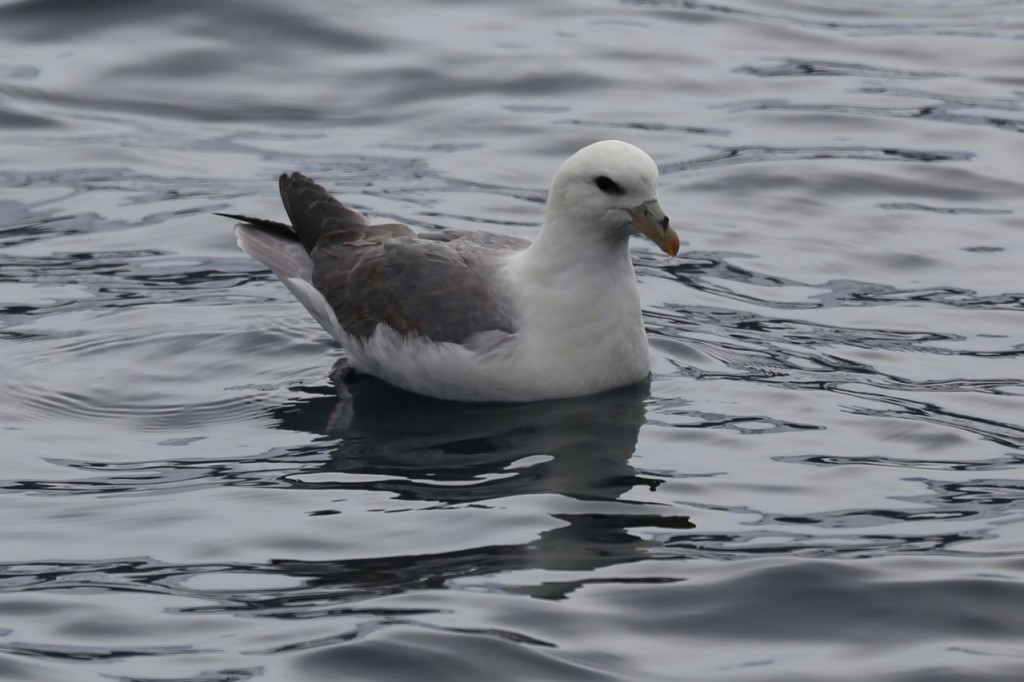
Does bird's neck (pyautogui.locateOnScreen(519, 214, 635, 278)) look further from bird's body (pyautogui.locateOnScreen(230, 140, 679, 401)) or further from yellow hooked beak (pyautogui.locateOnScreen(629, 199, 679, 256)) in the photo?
yellow hooked beak (pyautogui.locateOnScreen(629, 199, 679, 256))

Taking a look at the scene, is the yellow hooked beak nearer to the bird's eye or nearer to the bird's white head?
the bird's white head

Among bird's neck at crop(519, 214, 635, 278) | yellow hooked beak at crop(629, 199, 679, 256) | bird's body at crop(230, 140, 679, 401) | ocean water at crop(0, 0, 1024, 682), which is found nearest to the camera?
Result: ocean water at crop(0, 0, 1024, 682)

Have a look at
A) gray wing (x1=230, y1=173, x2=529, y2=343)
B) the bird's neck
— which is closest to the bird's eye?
the bird's neck

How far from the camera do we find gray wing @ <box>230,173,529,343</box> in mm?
8523

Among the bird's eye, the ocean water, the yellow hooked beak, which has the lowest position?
the ocean water

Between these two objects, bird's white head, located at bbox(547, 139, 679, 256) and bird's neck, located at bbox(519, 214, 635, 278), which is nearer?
bird's white head, located at bbox(547, 139, 679, 256)

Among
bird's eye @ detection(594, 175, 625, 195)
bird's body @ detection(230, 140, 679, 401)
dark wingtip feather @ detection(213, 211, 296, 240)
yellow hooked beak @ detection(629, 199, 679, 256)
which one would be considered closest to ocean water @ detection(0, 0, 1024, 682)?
bird's body @ detection(230, 140, 679, 401)

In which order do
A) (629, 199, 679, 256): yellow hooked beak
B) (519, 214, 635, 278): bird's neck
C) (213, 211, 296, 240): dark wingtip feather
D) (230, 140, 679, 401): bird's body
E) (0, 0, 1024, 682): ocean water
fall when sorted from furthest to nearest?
(213, 211, 296, 240): dark wingtip feather, (519, 214, 635, 278): bird's neck, (230, 140, 679, 401): bird's body, (629, 199, 679, 256): yellow hooked beak, (0, 0, 1024, 682): ocean water

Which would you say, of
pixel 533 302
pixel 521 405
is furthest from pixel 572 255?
pixel 521 405

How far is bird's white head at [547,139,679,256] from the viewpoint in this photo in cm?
816

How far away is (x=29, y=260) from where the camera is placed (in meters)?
11.2

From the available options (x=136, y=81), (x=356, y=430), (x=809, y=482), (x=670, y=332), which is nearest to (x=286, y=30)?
(x=136, y=81)

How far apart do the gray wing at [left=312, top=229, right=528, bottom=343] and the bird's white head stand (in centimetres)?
46

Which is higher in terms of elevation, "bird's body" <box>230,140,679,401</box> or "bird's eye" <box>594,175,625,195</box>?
"bird's eye" <box>594,175,625,195</box>
